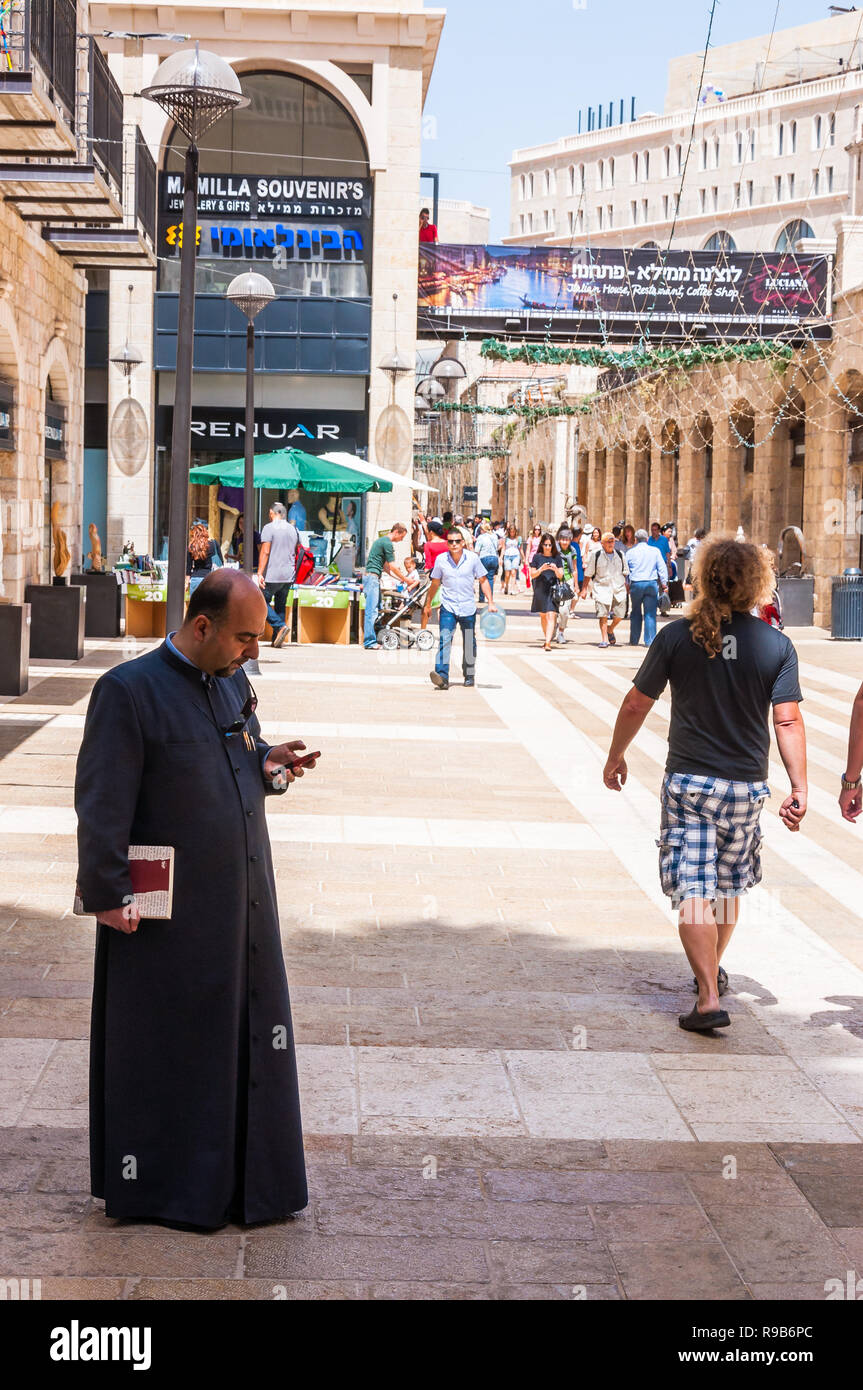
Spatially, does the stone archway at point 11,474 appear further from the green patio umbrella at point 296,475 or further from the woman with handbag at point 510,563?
the woman with handbag at point 510,563

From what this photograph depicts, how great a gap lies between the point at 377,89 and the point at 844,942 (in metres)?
24.9

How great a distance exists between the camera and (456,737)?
12.9 m

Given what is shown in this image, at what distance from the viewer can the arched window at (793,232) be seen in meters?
84.4

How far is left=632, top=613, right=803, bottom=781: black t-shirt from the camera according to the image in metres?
5.71

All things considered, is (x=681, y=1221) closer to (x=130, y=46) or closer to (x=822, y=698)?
(x=822, y=698)

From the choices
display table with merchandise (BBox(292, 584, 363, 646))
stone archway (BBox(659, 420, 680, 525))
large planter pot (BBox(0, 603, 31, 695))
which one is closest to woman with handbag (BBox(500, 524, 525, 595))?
stone archway (BBox(659, 420, 680, 525))

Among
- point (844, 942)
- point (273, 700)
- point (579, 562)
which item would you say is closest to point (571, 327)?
point (579, 562)

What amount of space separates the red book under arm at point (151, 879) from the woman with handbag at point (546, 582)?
1756 centimetres

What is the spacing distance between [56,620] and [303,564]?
5689 millimetres

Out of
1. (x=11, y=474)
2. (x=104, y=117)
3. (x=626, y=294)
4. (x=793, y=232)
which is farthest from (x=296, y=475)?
(x=793, y=232)

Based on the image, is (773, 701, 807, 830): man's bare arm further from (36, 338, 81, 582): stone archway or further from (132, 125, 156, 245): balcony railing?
(36, 338, 81, 582): stone archway

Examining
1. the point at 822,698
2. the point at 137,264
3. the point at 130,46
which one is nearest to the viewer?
the point at 822,698

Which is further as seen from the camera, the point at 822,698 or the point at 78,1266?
the point at 822,698

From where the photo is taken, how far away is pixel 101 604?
20312 millimetres
